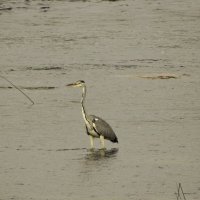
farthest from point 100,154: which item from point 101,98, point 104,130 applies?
point 101,98

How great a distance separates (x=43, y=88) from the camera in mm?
21297

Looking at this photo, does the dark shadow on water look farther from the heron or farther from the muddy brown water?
the heron

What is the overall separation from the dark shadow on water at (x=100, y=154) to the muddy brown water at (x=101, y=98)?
0.02 meters

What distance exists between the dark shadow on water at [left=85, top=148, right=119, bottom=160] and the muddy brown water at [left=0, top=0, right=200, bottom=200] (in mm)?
16

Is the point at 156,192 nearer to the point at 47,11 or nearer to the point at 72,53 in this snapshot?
the point at 72,53

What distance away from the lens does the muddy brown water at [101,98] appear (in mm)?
14062

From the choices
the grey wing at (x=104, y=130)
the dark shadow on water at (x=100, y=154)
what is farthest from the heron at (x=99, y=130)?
the dark shadow on water at (x=100, y=154)

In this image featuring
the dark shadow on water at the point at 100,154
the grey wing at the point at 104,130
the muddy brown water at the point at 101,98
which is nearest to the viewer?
the muddy brown water at the point at 101,98

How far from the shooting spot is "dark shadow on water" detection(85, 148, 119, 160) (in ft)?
50.8

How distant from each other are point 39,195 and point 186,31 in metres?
16.2

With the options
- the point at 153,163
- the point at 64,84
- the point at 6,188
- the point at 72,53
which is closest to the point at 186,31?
the point at 72,53

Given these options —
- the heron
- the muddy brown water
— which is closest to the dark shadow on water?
the muddy brown water

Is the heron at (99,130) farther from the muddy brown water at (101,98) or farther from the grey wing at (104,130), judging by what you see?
the muddy brown water at (101,98)

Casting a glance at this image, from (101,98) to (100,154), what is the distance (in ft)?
15.0
